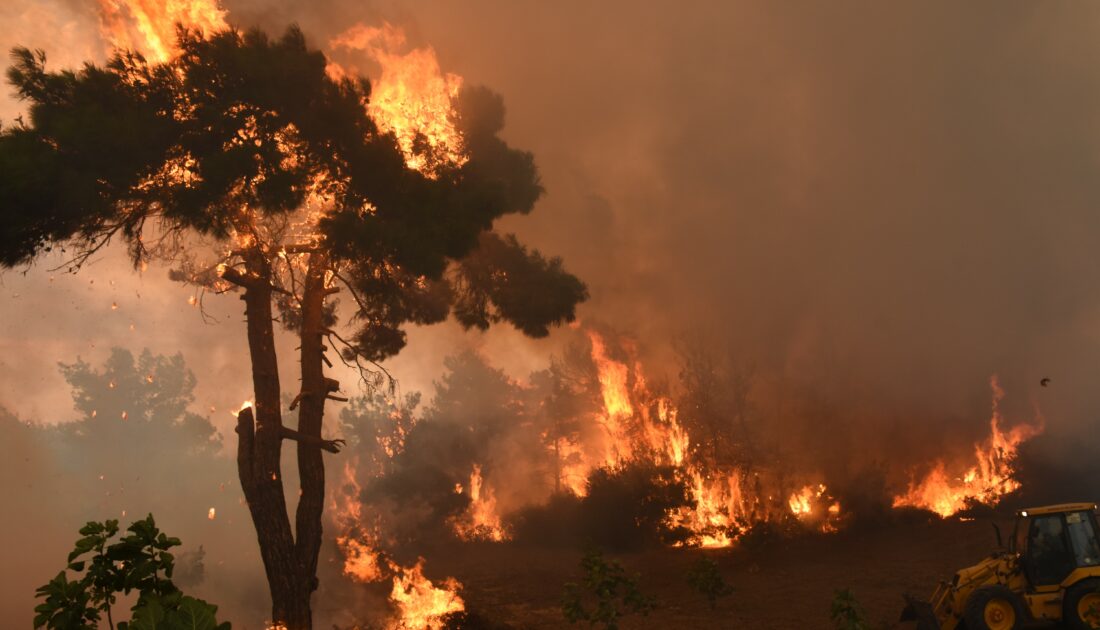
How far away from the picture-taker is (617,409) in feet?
104

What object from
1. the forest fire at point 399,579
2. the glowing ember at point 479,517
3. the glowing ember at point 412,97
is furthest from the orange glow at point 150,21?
the glowing ember at point 479,517

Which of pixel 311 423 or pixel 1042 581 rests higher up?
pixel 311 423

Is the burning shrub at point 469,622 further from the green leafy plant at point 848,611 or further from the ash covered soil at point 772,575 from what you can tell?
the green leafy plant at point 848,611

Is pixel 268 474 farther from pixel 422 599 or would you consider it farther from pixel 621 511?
pixel 621 511

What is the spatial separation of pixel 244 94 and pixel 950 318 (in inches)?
1345

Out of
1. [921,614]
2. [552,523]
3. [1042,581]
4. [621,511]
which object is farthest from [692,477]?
[1042,581]

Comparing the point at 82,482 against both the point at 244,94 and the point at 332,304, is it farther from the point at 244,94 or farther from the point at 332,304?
the point at 244,94

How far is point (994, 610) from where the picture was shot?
11.0m

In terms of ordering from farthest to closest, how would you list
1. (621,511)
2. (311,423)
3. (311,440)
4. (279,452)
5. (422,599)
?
1. (621,511)
2. (422,599)
3. (311,423)
4. (311,440)
5. (279,452)

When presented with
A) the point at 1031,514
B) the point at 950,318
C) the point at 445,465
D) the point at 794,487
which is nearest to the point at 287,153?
the point at 1031,514

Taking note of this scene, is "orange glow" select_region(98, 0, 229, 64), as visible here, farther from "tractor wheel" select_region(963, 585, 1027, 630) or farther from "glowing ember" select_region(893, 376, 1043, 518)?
"glowing ember" select_region(893, 376, 1043, 518)

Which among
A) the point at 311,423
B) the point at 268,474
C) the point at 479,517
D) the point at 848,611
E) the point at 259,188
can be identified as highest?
the point at 259,188

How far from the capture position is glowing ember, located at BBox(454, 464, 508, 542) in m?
32.9

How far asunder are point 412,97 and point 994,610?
16.7 m
